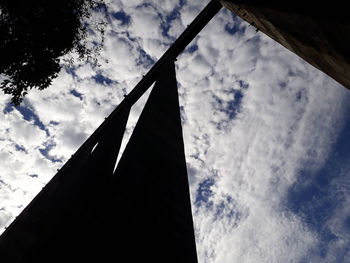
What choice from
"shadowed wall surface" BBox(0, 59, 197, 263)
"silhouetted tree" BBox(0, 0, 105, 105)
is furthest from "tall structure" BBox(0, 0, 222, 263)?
"silhouetted tree" BBox(0, 0, 105, 105)

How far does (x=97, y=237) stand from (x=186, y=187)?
284cm

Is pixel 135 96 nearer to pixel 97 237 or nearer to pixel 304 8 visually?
pixel 97 237

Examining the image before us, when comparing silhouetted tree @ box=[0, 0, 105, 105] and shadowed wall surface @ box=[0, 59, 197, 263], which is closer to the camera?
shadowed wall surface @ box=[0, 59, 197, 263]

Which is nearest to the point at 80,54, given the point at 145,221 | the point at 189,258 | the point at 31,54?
the point at 31,54

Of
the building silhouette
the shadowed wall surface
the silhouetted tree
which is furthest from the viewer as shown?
the silhouetted tree

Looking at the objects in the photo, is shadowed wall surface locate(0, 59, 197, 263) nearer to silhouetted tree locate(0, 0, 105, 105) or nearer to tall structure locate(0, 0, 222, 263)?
tall structure locate(0, 0, 222, 263)

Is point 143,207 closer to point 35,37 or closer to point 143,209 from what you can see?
point 143,209

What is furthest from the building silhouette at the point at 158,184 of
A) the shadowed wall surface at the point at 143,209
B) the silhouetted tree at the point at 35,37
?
the silhouetted tree at the point at 35,37

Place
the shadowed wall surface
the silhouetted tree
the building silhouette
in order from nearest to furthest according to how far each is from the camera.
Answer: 1. the building silhouette
2. the shadowed wall surface
3. the silhouetted tree

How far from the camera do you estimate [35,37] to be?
27.2 feet

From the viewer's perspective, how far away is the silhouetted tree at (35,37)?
768 centimetres

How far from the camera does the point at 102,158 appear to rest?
36.0 ft

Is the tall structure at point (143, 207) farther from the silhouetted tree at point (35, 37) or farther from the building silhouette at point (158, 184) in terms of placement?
the silhouetted tree at point (35, 37)

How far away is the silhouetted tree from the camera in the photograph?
768 centimetres
